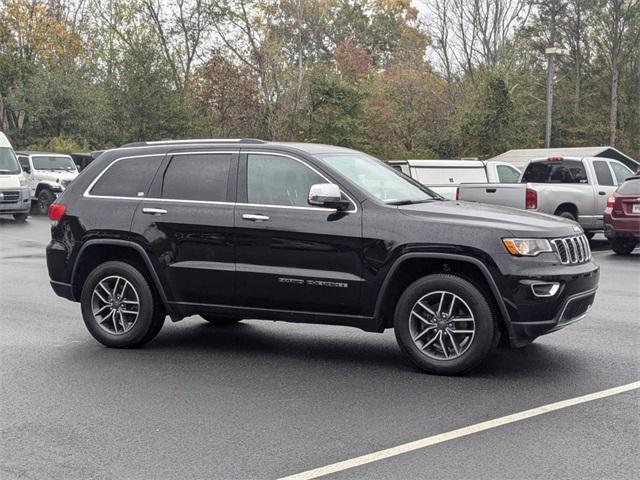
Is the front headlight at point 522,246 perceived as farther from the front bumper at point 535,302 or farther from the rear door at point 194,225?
the rear door at point 194,225

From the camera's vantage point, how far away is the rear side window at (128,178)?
25.7 feet

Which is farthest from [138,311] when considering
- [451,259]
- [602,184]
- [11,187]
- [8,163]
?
[8,163]

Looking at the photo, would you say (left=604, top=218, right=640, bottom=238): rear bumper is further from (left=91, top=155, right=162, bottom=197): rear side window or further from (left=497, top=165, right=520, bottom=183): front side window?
(left=91, top=155, right=162, bottom=197): rear side window

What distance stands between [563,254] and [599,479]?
251 centimetres

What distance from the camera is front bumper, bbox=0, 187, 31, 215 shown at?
2302 centimetres

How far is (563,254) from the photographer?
6.70 metres

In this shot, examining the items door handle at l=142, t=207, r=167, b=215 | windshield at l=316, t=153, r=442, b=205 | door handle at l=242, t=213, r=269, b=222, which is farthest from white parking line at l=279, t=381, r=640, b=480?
door handle at l=142, t=207, r=167, b=215

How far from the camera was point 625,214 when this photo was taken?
52.6ft

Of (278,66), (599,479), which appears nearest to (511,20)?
(278,66)

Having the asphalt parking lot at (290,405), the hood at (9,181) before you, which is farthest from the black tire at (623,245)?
the hood at (9,181)

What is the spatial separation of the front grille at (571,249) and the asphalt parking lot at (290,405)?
0.86 metres

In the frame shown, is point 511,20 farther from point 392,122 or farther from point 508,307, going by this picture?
point 508,307

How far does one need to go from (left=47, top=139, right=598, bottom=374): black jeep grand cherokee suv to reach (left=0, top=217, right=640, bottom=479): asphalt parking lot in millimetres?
394

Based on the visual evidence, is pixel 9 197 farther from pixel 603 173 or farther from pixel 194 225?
pixel 194 225
